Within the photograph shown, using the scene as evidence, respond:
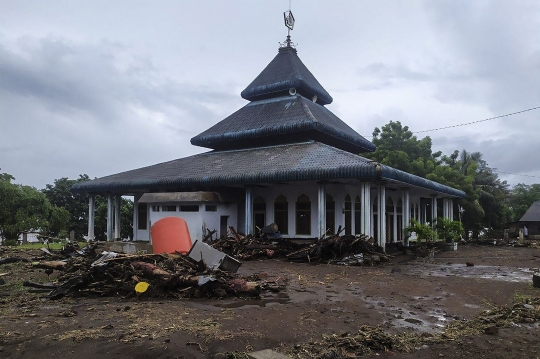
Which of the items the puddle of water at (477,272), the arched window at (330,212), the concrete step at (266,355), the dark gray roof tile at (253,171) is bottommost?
the puddle of water at (477,272)

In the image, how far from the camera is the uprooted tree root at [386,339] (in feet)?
17.2

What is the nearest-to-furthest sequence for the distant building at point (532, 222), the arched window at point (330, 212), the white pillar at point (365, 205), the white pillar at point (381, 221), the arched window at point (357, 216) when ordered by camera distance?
the white pillar at point (365, 205)
the white pillar at point (381, 221)
the arched window at point (330, 212)
the arched window at point (357, 216)
the distant building at point (532, 222)

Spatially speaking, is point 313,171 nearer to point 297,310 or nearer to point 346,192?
point 346,192

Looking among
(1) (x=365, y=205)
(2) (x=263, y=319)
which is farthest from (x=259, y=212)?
(2) (x=263, y=319)

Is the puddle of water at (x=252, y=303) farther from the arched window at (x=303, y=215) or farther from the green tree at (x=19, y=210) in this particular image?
the green tree at (x=19, y=210)

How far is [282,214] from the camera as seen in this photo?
20.8 meters

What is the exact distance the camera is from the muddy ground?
5344mm

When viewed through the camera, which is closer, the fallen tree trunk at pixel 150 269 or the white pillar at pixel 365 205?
the fallen tree trunk at pixel 150 269

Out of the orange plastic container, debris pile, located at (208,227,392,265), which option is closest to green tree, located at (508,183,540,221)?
debris pile, located at (208,227,392,265)

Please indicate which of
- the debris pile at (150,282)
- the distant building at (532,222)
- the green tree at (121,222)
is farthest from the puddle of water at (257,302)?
the distant building at (532,222)

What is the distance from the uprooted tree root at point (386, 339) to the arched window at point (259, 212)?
1468cm

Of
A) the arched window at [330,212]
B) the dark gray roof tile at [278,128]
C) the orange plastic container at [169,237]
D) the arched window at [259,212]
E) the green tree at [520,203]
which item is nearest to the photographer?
the orange plastic container at [169,237]

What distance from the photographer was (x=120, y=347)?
17.4 ft

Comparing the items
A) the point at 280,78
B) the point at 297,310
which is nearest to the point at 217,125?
the point at 280,78
